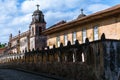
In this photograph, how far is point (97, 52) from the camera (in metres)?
17.2

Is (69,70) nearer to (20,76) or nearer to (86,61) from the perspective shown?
(86,61)

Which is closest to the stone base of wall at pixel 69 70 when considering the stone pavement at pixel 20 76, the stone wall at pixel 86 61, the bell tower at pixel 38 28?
the stone wall at pixel 86 61

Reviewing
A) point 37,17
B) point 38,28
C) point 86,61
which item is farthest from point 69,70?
point 37,17

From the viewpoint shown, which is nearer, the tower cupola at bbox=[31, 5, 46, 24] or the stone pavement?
the stone pavement

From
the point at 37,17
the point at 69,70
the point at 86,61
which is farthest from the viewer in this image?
the point at 37,17

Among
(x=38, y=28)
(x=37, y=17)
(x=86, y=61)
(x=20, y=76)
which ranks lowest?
(x=20, y=76)

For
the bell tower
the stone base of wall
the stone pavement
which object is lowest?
the stone pavement

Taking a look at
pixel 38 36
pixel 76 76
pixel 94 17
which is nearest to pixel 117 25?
pixel 94 17

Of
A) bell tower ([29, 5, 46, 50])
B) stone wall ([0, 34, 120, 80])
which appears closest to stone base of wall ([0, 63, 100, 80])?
stone wall ([0, 34, 120, 80])

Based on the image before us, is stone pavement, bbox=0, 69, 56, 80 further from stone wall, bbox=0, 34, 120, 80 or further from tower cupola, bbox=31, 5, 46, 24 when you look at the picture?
tower cupola, bbox=31, 5, 46, 24

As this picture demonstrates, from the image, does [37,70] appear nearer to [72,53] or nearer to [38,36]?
[72,53]

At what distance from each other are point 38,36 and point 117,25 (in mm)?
54812

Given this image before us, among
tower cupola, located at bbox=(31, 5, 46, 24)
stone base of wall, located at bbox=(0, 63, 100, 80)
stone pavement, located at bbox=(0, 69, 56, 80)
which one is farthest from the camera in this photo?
tower cupola, located at bbox=(31, 5, 46, 24)

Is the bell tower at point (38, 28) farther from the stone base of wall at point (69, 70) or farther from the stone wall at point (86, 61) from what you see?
the stone wall at point (86, 61)
